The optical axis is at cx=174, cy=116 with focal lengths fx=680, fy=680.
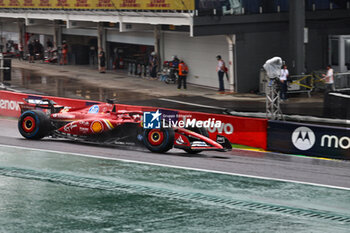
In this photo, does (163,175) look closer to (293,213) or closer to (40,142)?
(293,213)

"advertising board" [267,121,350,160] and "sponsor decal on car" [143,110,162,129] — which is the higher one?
"sponsor decal on car" [143,110,162,129]

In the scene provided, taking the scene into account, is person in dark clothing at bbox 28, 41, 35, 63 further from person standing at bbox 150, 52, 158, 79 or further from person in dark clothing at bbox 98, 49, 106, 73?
person standing at bbox 150, 52, 158, 79

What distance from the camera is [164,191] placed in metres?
15.9

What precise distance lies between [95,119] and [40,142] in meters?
2.35

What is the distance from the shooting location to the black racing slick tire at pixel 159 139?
19.2 m

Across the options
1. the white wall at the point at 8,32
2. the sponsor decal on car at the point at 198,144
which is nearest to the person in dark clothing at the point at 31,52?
the white wall at the point at 8,32

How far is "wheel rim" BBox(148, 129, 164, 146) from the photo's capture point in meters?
19.4

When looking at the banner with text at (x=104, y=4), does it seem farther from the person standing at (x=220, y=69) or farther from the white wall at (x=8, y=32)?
the white wall at (x=8, y=32)

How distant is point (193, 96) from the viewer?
34625mm

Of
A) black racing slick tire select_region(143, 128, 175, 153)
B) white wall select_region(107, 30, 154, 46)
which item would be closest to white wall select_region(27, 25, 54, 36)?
white wall select_region(107, 30, 154, 46)

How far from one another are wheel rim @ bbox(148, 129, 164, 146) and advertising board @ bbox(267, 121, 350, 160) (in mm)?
3854

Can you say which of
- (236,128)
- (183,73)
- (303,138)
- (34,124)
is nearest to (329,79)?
(183,73)

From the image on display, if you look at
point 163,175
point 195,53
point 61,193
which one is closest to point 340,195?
point 163,175

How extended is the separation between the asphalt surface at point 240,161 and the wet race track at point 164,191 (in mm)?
27
